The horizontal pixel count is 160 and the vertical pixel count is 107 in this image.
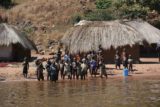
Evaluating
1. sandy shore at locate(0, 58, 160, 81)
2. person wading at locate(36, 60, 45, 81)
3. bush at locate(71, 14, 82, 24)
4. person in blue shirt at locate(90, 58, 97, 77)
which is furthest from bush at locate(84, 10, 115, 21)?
person wading at locate(36, 60, 45, 81)

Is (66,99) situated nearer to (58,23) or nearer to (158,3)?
(158,3)

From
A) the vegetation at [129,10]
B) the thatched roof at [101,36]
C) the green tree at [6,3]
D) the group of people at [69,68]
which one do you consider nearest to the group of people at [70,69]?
the group of people at [69,68]

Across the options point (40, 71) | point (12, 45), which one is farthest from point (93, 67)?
point (12, 45)

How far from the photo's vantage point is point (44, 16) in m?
59.8

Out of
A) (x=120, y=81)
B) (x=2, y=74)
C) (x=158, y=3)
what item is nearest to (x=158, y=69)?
(x=120, y=81)

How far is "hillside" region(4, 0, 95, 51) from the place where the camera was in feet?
187

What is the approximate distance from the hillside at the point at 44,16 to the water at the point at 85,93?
25864 millimetres

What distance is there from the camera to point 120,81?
99.6 feet

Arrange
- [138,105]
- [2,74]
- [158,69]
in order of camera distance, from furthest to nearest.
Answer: [158,69], [2,74], [138,105]

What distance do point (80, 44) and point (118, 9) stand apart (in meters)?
12.4

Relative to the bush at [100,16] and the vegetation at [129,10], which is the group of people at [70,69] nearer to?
the vegetation at [129,10]

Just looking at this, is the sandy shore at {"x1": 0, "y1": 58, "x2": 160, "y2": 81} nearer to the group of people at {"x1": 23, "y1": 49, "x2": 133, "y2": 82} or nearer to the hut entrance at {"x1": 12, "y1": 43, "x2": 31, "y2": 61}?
the group of people at {"x1": 23, "y1": 49, "x2": 133, "y2": 82}

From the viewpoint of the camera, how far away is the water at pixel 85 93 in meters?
20.3

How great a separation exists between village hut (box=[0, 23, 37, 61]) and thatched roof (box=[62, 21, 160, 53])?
3.39 m
